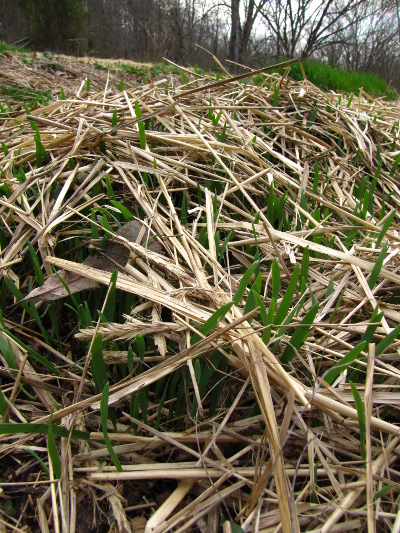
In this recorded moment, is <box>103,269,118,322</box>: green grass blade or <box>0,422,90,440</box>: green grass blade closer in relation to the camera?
<box>0,422,90,440</box>: green grass blade

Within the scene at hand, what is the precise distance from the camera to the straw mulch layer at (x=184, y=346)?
80cm

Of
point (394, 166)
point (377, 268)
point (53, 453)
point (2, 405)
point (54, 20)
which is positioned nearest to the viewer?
point (53, 453)

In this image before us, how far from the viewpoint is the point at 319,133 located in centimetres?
230

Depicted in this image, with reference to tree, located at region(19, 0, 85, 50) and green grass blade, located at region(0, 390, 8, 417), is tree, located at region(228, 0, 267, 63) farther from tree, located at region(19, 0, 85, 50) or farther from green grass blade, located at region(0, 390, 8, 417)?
green grass blade, located at region(0, 390, 8, 417)

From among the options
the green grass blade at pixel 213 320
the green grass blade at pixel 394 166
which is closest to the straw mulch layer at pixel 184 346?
the green grass blade at pixel 213 320

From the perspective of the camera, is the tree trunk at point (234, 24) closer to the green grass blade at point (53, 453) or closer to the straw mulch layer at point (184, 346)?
the straw mulch layer at point (184, 346)

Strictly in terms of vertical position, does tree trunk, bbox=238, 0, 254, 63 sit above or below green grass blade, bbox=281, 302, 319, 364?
above

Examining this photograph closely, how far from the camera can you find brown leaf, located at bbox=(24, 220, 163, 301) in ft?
3.65

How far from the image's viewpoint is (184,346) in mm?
949

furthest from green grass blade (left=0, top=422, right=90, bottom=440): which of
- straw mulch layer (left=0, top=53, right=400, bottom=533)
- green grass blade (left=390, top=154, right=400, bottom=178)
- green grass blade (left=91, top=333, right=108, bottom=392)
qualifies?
green grass blade (left=390, top=154, right=400, bottom=178)

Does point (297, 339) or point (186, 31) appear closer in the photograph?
point (297, 339)

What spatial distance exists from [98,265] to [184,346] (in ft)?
1.47

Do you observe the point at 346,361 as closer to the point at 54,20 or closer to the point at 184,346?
the point at 184,346

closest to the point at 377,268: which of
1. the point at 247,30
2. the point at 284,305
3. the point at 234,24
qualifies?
the point at 284,305
